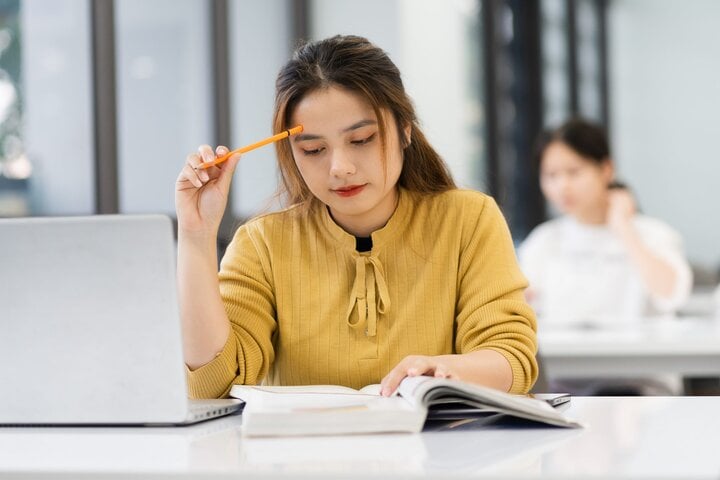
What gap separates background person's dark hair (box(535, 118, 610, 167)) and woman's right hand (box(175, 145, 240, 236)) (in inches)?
81.8

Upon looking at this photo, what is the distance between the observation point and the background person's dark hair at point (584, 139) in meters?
3.32

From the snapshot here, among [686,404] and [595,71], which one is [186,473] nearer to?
[686,404]

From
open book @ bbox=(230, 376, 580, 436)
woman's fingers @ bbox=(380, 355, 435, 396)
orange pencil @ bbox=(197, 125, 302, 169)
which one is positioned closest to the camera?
open book @ bbox=(230, 376, 580, 436)

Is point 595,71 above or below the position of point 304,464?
above

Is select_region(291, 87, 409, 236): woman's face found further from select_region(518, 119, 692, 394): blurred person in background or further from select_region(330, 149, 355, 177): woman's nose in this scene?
select_region(518, 119, 692, 394): blurred person in background

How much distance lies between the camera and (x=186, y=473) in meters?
0.90

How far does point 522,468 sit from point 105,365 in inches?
18.1

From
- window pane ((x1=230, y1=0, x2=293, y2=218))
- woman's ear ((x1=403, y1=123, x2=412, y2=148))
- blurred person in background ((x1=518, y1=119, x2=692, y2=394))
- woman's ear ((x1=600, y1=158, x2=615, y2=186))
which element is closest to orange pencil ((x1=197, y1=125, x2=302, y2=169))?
woman's ear ((x1=403, y1=123, x2=412, y2=148))

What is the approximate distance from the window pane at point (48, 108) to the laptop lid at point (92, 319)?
1440 mm

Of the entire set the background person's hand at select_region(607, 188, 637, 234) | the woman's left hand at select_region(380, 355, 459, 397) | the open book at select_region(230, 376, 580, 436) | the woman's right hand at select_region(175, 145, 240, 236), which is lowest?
the open book at select_region(230, 376, 580, 436)

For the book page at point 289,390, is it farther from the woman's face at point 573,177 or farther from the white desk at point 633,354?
the woman's face at point 573,177

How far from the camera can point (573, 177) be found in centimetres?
335

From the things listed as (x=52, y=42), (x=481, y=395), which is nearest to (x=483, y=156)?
(x=52, y=42)

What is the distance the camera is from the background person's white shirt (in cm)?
339
